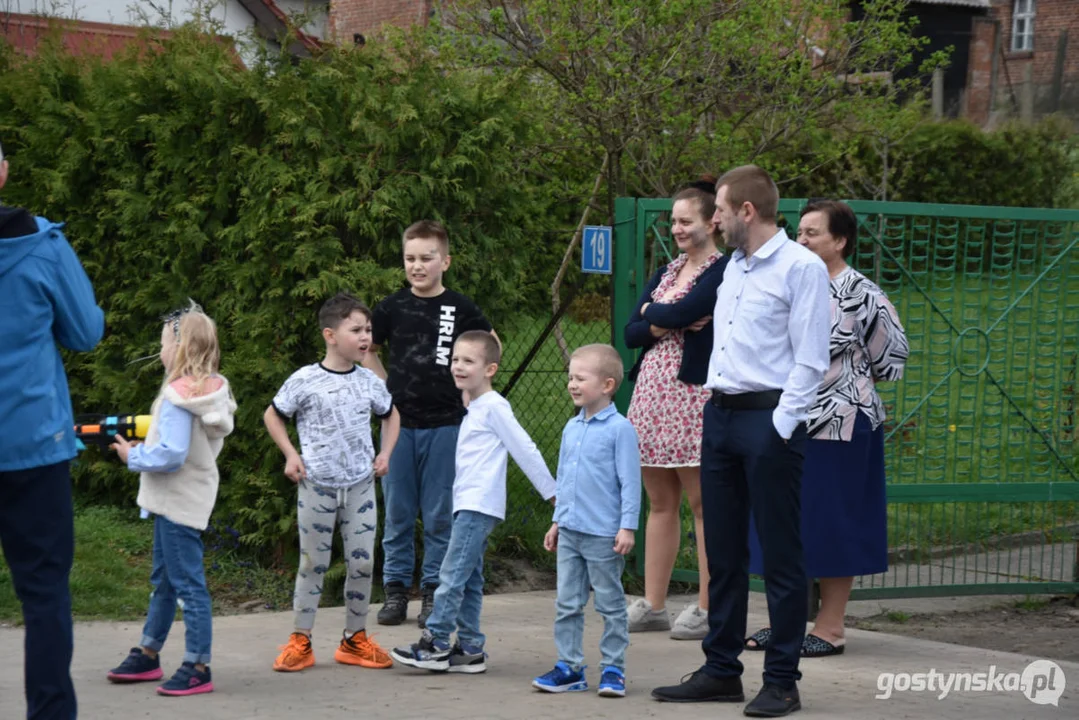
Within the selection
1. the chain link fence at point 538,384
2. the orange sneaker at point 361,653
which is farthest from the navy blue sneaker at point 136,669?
the chain link fence at point 538,384

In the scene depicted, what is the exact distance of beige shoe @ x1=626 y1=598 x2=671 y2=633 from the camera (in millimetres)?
6465

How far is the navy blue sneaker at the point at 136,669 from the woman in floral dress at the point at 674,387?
7.32 ft

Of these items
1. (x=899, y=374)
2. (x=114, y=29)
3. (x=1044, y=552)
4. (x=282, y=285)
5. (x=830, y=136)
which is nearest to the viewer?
(x=899, y=374)

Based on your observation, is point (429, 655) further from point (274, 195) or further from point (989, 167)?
point (989, 167)

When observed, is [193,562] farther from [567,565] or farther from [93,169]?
[93,169]

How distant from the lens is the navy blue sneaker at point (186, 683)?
16.9 ft

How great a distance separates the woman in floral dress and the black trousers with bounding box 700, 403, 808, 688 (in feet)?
3.09

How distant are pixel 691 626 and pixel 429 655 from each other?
1412 millimetres

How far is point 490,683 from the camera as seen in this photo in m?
5.46

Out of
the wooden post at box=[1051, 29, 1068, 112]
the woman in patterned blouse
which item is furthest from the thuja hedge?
the wooden post at box=[1051, 29, 1068, 112]

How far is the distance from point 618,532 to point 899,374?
64.8 inches

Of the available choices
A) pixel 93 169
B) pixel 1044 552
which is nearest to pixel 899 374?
pixel 1044 552

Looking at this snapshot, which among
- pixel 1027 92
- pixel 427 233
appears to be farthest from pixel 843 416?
pixel 1027 92

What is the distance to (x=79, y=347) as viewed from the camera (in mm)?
4332
